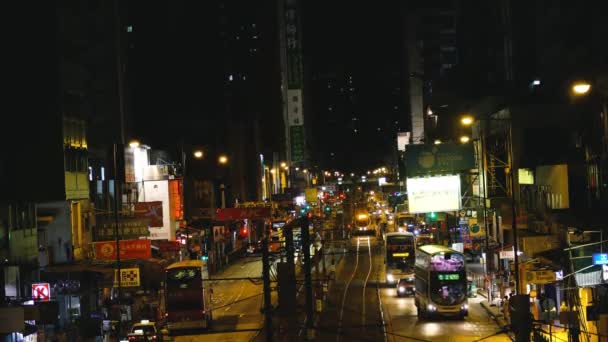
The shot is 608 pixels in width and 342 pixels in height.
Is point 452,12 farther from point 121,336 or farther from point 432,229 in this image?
point 121,336

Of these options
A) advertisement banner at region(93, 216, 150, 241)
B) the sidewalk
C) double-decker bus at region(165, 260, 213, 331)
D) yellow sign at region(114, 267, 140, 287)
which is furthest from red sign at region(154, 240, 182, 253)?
the sidewalk

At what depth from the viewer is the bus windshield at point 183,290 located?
3506 centimetres

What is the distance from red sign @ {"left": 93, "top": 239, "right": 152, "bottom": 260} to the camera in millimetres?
32625

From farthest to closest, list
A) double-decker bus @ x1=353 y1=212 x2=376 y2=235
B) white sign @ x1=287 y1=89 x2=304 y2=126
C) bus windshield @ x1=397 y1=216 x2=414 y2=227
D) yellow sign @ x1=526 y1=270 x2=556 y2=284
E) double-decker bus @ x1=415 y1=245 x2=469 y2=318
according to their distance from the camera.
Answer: white sign @ x1=287 y1=89 x2=304 y2=126 → double-decker bus @ x1=353 y1=212 x2=376 y2=235 → bus windshield @ x1=397 y1=216 x2=414 y2=227 → double-decker bus @ x1=415 y1=245 x2=469 y2=318 → yellow sign @ x1=526 y1=270 x2=556 y2=284

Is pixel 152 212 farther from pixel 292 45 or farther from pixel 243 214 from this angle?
pixel 292 45

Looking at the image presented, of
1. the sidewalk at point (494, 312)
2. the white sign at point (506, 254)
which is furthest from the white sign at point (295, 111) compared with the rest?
the white sign at point (506, 254)

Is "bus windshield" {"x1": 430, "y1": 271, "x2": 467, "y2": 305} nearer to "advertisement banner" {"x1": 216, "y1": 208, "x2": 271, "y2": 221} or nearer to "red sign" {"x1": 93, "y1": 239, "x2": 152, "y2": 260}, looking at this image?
"red sign" {"x1": 93, "y1": 239, "x2": 152, "y2": 260}

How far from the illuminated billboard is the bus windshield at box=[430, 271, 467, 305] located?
7430 millimetres

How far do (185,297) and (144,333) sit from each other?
22.1 ft

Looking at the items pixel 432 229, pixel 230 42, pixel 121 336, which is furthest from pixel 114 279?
pixel 230 42

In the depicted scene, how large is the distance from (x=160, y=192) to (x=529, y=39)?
25.0 m

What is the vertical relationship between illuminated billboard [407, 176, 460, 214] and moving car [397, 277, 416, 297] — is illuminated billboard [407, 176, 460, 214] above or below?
above

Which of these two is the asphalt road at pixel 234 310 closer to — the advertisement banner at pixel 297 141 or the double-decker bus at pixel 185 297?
the double-decker bus at pixel 185 297

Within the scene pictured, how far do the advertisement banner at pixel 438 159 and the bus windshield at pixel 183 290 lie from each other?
1506cm
